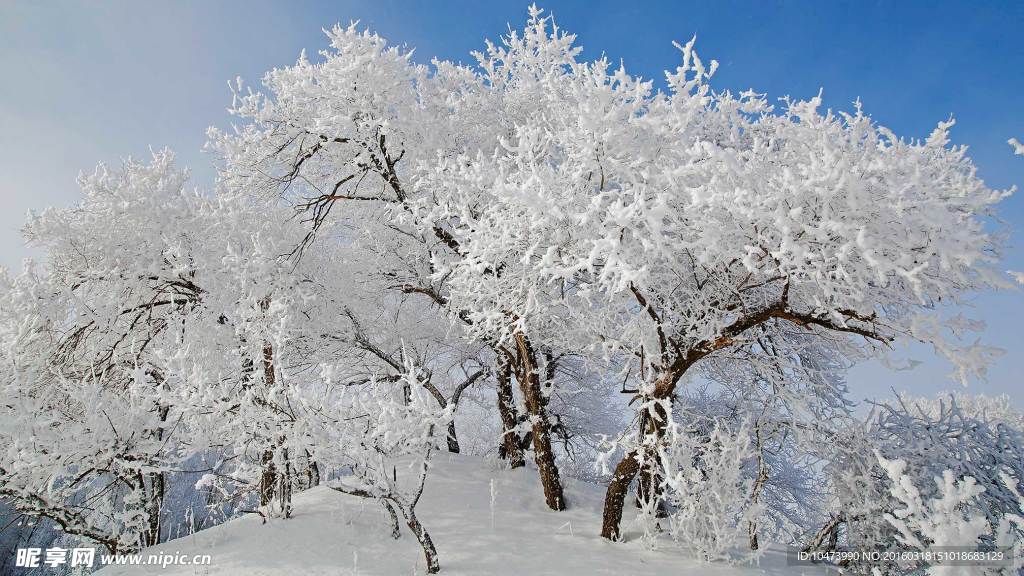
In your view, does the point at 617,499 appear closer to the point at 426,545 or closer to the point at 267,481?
the point at 426,545

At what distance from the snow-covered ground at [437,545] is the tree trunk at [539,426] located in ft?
1.07

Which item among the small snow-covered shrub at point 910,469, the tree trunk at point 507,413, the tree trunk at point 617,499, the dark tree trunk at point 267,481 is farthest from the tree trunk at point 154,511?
the small snow-covered shrub at point 910,469

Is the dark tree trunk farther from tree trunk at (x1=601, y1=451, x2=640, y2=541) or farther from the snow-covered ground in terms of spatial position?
tree trunk at (x1=601, y1=451, x2=640, y2=541)

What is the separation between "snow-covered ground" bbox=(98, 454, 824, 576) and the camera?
561 cm

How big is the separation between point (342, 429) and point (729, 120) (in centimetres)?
817

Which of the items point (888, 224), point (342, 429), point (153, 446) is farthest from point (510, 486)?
point (888, 224)

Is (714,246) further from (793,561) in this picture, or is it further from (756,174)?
(793,561)

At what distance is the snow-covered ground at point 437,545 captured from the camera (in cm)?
561

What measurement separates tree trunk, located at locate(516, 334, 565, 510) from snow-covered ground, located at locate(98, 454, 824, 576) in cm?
33

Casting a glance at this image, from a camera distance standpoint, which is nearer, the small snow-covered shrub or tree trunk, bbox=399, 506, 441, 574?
tree trunk, bbox=399, 506, 441, 574

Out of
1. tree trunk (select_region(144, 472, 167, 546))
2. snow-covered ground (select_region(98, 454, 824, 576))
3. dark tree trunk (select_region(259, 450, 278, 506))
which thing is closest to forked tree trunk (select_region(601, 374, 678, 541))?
snow-covered ground (select_region(98, 454, 824, 576))

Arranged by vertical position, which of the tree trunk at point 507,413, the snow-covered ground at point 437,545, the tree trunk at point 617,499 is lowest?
the snow-covered ground at point 437,545

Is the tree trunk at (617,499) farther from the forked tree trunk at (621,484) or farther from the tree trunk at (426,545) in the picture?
the tree trunk at (426,545)

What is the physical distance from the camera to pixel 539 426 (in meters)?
8.45
